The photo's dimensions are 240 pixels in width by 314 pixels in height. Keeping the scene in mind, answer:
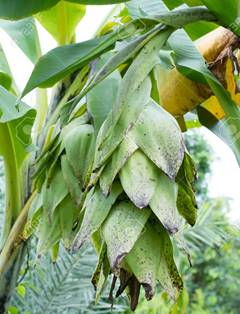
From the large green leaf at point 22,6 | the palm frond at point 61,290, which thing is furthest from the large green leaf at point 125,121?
the palm frond at point 61,290

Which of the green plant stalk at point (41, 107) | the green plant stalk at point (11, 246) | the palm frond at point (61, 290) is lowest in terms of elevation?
the palm frond at point (61, 290)

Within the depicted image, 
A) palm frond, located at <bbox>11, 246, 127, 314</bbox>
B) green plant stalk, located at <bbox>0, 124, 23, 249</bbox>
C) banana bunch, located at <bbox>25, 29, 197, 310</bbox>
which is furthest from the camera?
palm frond, located at <bbox>11, 246, 127, 314</bbox>

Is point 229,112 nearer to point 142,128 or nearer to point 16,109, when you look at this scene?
point 142,128

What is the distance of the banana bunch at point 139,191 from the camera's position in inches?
15.9

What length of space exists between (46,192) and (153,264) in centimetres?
19

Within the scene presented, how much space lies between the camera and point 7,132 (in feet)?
2.52

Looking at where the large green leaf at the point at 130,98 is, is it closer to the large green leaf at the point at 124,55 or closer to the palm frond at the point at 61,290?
the large green leaf at the point at 124,55

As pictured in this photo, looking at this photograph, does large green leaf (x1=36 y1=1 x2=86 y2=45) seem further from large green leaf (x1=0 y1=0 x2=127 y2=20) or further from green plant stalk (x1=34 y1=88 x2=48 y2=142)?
large green leaf (x1=0 y1=0 x2=127 y2=20)

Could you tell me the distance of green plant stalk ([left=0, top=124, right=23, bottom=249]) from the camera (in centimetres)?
73

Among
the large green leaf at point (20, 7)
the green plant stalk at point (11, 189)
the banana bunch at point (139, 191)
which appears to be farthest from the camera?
the green plant stalk at point (11, 189)

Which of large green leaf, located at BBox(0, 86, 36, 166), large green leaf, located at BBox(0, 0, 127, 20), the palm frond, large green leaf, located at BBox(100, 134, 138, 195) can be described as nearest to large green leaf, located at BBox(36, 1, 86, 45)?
large green leaf, located at BBox(0, 86, 36, 166)

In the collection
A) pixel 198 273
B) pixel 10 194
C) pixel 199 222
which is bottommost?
pixel 198 273

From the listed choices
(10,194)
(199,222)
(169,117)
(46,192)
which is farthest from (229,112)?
(199,222)

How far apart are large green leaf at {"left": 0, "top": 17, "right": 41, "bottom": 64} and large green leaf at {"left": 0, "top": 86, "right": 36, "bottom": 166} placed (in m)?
0.12
